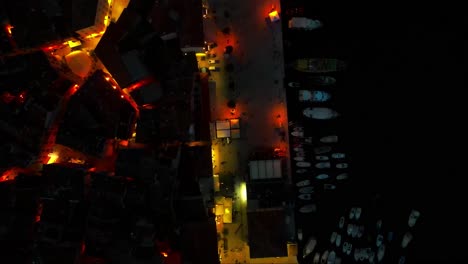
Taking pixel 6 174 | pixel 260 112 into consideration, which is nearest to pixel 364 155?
pixel 260 112

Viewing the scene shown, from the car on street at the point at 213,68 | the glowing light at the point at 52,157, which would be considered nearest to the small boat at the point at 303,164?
the car on street at the point at 213,68

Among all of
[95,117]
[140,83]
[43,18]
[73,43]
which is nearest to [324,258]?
[140,83]

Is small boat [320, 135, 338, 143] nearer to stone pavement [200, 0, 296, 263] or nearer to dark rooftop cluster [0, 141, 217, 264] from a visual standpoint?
stone pavement [200, 0, 296, 263]

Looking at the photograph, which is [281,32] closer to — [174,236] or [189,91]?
[189,91]

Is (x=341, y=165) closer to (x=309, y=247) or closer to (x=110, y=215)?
(x=309, y=247)

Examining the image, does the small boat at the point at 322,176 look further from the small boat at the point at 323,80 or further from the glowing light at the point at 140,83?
the glowing light at the point at 140,83

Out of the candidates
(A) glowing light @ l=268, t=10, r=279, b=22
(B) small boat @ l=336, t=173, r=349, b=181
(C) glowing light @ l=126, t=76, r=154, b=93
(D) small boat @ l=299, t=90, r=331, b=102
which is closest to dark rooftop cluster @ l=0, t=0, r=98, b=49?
(C) glowing light @ l=126, t=76, r=154, b=93
